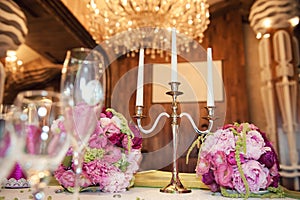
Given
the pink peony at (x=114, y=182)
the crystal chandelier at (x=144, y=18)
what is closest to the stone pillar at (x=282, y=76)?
the crystal chandelier at (x=144, y=18)

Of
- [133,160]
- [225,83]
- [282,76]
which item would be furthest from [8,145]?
[225,83]

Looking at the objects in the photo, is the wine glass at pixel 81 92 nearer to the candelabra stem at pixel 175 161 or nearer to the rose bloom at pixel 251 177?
the candelabra stem at pixel 175 161

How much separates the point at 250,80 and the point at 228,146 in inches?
107

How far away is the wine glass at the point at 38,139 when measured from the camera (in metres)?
0.43

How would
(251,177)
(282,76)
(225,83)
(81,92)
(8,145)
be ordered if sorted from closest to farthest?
(8,145) → (81,92) → (251,177) → (282,76) → (225,83)

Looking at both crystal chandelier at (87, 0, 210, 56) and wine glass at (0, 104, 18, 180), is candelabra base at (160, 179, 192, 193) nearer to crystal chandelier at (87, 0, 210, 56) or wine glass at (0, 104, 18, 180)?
wine glass at (0, 104, 18, 180)

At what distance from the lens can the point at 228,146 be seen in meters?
0.76

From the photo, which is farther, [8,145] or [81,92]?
[81,92]

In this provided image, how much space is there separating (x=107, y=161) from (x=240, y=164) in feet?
1.32

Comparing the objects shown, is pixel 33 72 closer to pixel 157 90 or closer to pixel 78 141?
pixel 157 90

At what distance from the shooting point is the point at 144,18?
7.24ft

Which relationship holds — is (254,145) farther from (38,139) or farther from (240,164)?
(38,139)

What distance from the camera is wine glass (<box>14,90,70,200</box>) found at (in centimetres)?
43

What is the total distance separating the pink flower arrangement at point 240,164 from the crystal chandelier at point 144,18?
1.60 metres
